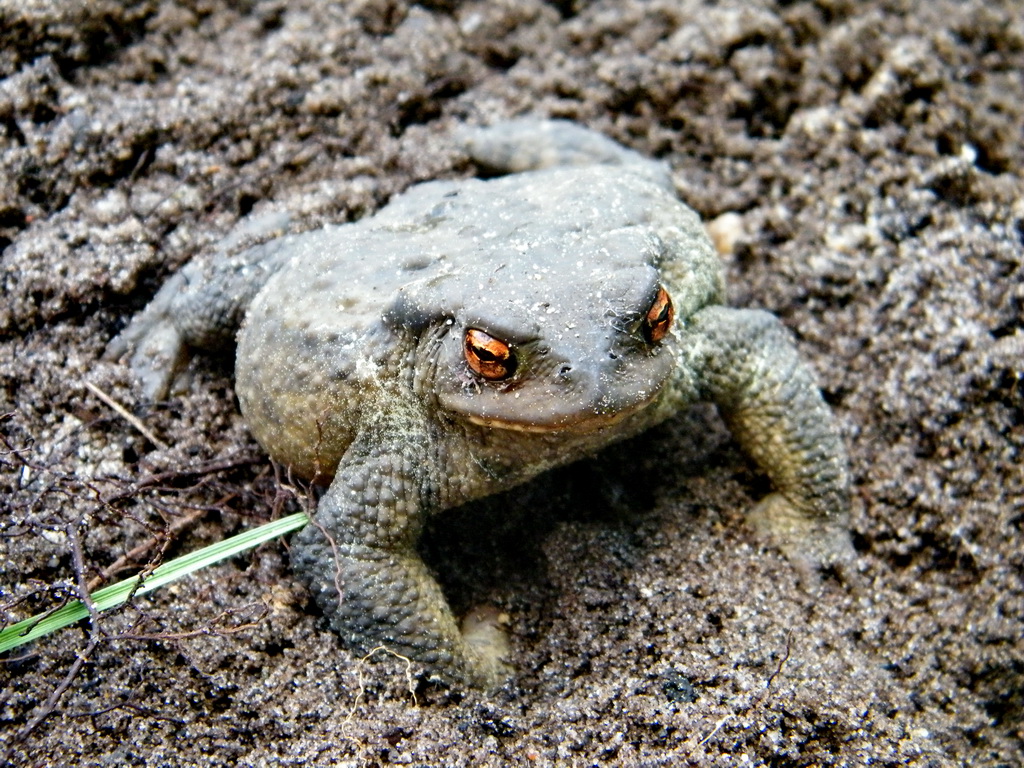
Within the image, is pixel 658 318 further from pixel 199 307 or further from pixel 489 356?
pixel 199 307

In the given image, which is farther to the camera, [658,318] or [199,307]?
[199,307]

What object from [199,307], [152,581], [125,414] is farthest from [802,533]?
[125,414]

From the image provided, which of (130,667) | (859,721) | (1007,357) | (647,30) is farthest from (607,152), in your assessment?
(130,667)

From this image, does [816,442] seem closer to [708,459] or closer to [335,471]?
[708,459]

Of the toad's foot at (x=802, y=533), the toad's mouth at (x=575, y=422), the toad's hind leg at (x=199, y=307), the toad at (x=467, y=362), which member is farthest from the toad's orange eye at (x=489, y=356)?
the toad's foot at (x=802, y=533)

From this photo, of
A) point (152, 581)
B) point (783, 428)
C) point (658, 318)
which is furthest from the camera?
point (783, 428)

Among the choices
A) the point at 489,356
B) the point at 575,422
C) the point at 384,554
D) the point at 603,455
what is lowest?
the point at 603,455

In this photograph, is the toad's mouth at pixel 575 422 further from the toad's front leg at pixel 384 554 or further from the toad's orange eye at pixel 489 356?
the toad's front leg at pixel 384 554
